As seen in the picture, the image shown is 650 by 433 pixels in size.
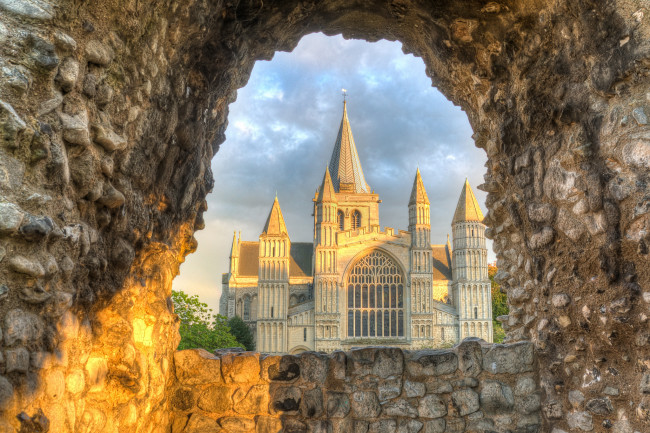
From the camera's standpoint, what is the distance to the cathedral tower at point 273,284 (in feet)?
144

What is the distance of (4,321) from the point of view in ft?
6.37

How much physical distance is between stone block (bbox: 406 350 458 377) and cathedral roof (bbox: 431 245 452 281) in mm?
46308

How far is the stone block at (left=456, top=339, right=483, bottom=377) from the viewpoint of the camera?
3.79 metres

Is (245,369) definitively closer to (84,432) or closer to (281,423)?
(281,423)

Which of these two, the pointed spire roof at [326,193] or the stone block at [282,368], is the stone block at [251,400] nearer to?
the stone block at [282,368]

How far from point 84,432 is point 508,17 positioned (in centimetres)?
337

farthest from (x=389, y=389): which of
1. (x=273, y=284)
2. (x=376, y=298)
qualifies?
(x=273, y=284)

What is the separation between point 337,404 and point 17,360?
7.46 ft

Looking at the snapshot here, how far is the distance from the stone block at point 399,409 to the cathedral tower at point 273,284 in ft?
132

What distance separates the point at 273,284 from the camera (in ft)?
149

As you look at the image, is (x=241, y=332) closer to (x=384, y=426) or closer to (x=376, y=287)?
(x=376, y=287)

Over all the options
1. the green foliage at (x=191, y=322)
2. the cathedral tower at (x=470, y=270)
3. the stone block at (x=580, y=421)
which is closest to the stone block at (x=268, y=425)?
the stone block at (x=580, y=421)

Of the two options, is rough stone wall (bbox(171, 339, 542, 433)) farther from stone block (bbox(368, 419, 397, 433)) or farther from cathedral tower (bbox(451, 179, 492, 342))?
cathedral tower (bbox(451, 179, 492, 342))

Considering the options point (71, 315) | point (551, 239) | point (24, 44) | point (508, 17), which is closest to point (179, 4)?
point (24, 44)
